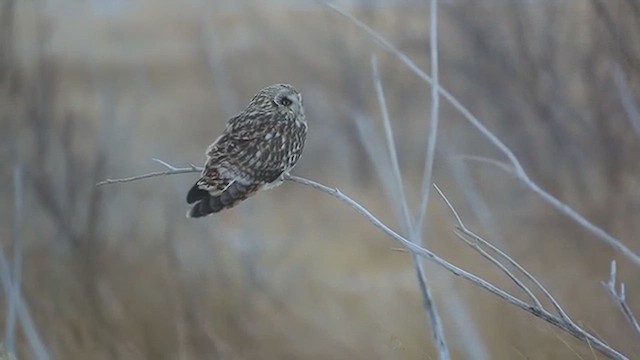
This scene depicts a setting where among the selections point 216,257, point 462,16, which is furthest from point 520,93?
point 216,257

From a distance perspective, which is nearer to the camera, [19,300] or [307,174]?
[307,174]

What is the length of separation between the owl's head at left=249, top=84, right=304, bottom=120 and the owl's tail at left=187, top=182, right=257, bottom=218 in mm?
198

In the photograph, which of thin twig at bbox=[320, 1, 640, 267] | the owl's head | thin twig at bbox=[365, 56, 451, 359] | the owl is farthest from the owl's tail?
thin twig at bbox=[320, 1, 640, 267]

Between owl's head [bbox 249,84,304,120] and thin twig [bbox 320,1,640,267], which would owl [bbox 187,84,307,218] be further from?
thin twig [bbox 320,1,640,267]

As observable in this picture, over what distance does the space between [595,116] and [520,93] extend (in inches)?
7.2

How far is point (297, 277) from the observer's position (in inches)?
76.5

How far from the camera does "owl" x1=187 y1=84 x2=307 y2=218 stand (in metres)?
1.75

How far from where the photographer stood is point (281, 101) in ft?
6.06

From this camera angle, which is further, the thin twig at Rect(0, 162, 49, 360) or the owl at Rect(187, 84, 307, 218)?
the thin twig at Rect(0, 162, 49, 360)

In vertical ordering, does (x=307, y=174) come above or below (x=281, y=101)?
below

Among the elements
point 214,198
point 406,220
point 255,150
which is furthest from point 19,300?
point 406,220

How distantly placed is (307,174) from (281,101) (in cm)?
20

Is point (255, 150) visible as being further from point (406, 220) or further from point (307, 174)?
point (406, 220)

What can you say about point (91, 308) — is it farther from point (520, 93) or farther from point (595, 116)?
point (595, 116)
